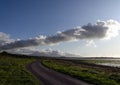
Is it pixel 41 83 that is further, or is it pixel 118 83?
pixel 41 83

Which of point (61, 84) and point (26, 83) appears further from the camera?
point (26, 83)

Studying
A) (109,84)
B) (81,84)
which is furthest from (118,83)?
(81,84)

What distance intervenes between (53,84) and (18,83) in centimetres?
538

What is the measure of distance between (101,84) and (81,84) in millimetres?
2412

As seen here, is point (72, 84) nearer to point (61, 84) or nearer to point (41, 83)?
point (61, 84)

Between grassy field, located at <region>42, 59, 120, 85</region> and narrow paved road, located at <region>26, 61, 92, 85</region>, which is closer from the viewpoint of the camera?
narrow paved road, located at <region>26, 61, 92, 85</region>

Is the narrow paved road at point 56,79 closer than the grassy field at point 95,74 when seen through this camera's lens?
Yes

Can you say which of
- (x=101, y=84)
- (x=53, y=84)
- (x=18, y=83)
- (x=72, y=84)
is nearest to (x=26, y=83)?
(x=18, y=83)

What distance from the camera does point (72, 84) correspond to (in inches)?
1405

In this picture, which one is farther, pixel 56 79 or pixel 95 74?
pixel 95 74

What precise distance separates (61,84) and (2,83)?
27.2ft

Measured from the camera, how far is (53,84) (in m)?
36.7

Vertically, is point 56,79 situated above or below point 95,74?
below

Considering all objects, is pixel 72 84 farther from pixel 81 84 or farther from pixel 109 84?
pixel 109 84
